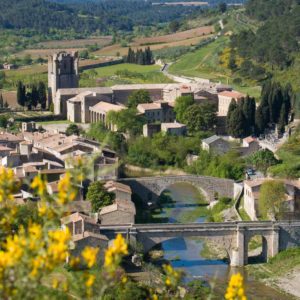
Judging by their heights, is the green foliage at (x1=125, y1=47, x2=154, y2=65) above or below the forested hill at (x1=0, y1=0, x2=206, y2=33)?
above

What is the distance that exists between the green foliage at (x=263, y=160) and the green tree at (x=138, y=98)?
10990 millimetres

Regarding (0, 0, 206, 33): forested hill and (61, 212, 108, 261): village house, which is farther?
(0, 0, 206, 33): forested hill

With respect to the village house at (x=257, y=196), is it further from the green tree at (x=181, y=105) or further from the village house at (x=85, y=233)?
the green tree at (x=181, y=105)

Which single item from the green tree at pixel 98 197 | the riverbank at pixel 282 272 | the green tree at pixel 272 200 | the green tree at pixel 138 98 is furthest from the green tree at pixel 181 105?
the riverbank at pixel 282 272

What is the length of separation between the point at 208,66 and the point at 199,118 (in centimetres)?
2012

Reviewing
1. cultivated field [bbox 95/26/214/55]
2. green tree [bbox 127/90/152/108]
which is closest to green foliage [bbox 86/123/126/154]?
green tree [bbox 127/90/152/108]

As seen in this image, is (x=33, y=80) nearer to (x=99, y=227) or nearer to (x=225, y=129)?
(x=225, y=129)

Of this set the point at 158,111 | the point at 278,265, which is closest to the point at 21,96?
the point at 158,111

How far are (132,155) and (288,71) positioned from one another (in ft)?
57.1

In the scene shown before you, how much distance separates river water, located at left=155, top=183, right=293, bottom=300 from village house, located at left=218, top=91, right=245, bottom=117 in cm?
1052

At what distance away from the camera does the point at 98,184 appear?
2858cm

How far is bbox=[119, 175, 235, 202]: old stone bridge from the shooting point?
3169 cm

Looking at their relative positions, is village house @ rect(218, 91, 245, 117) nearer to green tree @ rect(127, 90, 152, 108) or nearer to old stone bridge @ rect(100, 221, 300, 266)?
green tree @ rect(127, 90, 152, 108)

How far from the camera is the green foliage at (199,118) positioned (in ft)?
134
